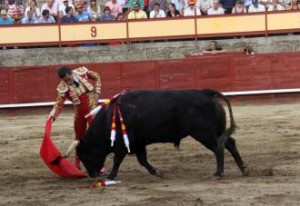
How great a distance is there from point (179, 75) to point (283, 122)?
4.38 m

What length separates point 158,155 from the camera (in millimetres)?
9156

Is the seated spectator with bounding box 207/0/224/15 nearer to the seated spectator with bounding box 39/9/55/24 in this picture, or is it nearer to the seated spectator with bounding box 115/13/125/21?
the seated spectator with bounding box 115/13/125/21

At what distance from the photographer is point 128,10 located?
17.6 metres

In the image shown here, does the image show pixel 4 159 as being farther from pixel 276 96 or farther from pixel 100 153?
pixel 276 96

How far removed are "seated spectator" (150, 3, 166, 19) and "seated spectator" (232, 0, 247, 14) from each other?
5.39 ft

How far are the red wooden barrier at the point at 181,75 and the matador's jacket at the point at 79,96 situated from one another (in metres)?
7.93

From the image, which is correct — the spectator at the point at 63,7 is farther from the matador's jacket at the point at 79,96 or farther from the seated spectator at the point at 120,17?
the matador's jacket at the point at 79,96

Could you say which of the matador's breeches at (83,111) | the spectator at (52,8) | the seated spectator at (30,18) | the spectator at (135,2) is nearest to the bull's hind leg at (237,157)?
the matador's breeches at (83,111)

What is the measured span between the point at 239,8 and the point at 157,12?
1887mm

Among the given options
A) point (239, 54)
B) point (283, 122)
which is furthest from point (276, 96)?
point (283, 122)

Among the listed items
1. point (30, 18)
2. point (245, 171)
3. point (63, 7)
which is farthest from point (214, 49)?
point (245, 171)

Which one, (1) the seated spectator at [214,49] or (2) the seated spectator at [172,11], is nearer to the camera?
(1) the seated spectator at [214,49]

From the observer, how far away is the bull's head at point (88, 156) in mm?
7508

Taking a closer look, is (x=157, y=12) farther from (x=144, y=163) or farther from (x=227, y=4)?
(x=144, y=163)
